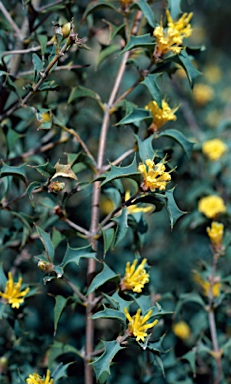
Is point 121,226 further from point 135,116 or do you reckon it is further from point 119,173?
point 135,116

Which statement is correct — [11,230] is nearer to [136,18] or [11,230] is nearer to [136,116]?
[136,116]

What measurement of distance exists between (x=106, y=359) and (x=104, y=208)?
0.72 meters

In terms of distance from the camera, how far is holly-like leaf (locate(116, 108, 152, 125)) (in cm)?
83

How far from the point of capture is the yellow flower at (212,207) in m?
1.16

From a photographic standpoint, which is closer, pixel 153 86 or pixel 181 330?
pixel 153 86

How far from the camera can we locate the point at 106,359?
74cm

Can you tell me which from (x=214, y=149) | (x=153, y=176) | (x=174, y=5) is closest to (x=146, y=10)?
(x=174, y=5)

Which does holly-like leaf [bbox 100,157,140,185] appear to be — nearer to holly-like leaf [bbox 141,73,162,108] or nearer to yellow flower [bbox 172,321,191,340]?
holly-like leaf [bbox 141,73,162,108]

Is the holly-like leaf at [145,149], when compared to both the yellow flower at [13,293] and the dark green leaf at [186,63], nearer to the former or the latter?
the dark green leaf at [186,63]

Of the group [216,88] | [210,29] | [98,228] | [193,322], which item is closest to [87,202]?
[193,322]

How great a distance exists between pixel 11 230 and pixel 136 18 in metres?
0.44

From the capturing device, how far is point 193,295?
105 centimetres

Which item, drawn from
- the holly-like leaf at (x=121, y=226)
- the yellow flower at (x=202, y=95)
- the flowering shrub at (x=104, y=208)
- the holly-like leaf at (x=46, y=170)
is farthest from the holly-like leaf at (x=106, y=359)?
the yellow flower at (x=202, y=95)

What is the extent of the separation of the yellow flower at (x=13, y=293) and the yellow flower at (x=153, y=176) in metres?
0.27
